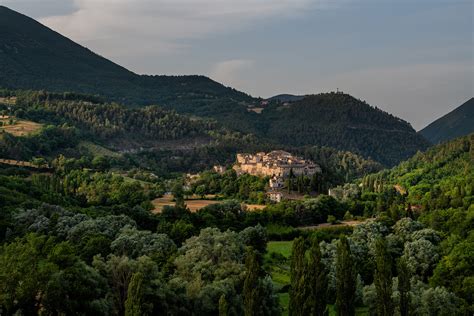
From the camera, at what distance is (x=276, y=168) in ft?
333

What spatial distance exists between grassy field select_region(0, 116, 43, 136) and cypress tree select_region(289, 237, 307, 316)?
92545 mm

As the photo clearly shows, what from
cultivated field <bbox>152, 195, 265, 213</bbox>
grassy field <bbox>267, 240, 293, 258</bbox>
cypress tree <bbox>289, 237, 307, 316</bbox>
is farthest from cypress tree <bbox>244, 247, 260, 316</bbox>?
cultivated field <bbox>152, 195, 265, 213</bbox>

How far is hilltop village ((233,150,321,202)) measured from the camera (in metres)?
93.5

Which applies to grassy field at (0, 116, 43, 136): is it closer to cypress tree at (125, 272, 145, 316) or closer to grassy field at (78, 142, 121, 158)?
grassy field at (78, 142, 121, 158)

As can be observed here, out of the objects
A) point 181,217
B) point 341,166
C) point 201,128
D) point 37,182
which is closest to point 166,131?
point 201,128

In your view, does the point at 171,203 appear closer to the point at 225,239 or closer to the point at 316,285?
the point at 225,239

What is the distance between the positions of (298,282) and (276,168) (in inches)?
2614

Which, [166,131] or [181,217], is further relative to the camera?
[166,131]

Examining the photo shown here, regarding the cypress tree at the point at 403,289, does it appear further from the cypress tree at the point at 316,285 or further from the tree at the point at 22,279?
the tree at the point at 22,279

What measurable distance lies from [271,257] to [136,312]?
86.4ft

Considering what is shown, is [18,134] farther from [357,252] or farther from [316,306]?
[316,306]

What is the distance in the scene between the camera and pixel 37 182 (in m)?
79.1

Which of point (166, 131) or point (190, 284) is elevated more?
point (166, 131)

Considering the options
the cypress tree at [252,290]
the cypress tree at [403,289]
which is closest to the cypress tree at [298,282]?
the cypress tree at [252,290]
